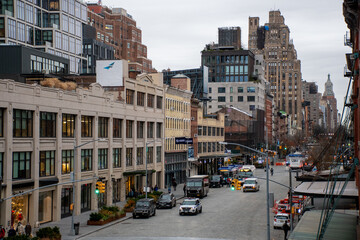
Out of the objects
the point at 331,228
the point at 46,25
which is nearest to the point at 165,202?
the point at 331,228

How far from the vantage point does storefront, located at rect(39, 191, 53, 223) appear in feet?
169

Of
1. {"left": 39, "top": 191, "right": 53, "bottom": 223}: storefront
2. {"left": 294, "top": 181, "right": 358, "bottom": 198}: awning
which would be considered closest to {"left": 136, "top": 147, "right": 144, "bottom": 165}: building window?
{"left": 39, "top": 191, "right": 53, "bottom": 223}: storefront

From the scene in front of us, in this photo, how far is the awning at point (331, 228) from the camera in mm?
29547

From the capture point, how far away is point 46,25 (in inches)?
4781

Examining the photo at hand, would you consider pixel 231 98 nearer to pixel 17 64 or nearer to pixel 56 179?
pixel 17 64

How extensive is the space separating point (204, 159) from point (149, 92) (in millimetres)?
33970

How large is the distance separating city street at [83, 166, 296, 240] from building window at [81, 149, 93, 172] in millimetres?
9051

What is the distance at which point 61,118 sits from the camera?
2179 inches

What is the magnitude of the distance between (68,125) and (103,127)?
9.22m

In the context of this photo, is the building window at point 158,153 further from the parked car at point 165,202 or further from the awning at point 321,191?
the awning at point 321,191

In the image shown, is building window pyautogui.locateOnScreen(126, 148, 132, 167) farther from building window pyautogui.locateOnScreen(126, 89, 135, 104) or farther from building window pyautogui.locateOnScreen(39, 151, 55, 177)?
building window pyautogui.locateOnScreen(39, 151, 55, 177)

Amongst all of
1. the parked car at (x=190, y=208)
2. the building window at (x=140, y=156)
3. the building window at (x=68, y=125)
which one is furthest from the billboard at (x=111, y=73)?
the parked car at (x=190, y=208)

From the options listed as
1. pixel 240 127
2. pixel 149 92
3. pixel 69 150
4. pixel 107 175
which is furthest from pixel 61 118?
pixel 240 127

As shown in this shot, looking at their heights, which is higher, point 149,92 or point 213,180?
point 149,92
